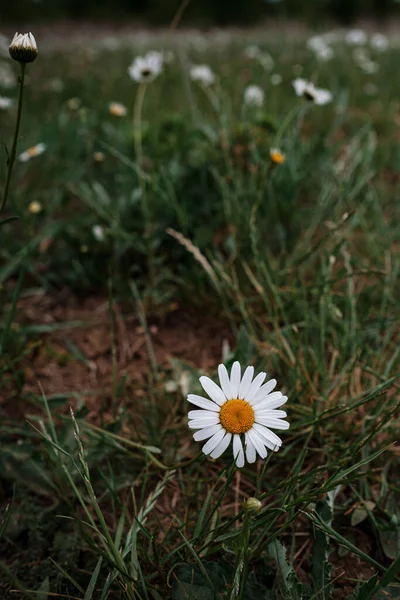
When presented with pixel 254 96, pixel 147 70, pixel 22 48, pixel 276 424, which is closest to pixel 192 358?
pixel 276 424

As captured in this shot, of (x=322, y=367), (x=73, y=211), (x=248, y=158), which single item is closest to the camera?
(x=322, y=367)

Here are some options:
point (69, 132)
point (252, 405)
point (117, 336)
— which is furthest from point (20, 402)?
point (69, 132)

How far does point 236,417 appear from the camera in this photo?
805 mm

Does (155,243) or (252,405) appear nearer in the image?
(252,405)

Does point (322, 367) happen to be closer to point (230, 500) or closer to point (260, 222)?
point (230, 500)

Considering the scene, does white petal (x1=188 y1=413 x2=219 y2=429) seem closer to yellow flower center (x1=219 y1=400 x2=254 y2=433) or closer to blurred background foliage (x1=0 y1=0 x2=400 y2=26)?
yellow flower center (x1=219 y1=400 x2=254 y2=433)

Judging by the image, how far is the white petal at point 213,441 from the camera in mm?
779

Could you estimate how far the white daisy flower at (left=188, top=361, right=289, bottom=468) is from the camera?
0.78 metres

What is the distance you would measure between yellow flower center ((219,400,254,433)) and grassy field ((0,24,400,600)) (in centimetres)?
7

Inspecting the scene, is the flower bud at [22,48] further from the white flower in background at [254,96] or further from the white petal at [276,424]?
the white flower in background at [254,96]

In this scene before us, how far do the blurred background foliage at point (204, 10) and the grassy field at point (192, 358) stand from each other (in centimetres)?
1332

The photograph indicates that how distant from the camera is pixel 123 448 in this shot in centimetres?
106

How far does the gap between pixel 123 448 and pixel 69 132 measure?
1782 mm

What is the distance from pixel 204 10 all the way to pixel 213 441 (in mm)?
16205
